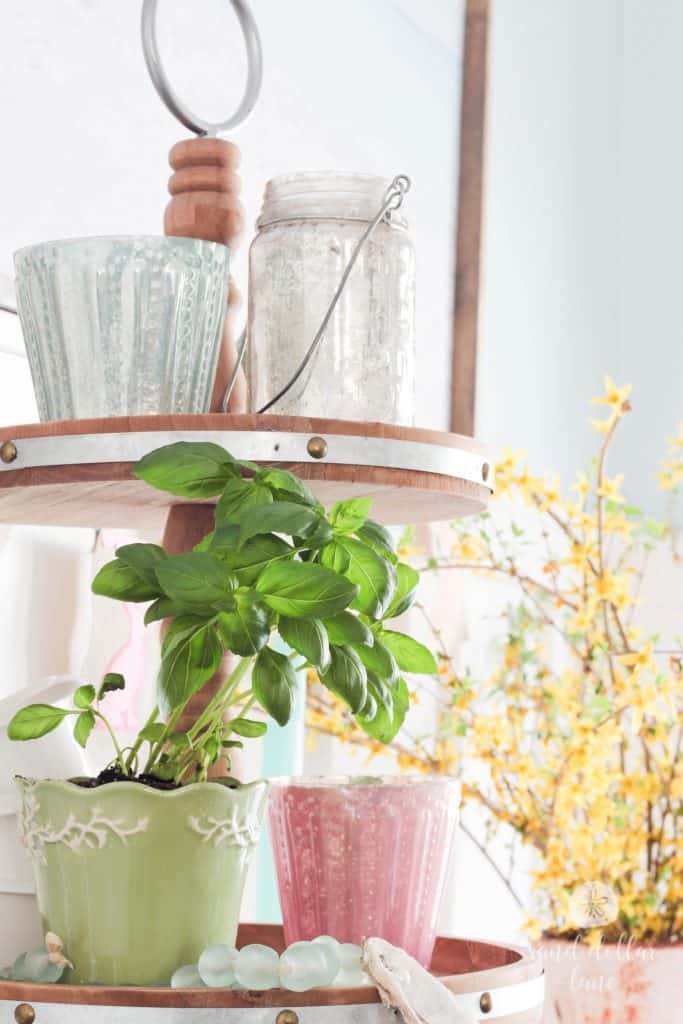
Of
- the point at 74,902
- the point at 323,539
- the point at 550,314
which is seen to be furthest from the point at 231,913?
the point at 550,314

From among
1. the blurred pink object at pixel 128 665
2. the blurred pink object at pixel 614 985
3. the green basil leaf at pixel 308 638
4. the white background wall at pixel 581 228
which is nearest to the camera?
the green basil leaf at pixel 308 638

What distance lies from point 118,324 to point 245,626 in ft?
0.62

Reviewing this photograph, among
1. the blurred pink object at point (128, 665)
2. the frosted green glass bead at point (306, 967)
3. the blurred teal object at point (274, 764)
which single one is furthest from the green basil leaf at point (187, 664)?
the blurred teal object at point (274, 764)

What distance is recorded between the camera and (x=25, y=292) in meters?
0.61

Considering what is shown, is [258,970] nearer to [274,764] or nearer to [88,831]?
[88,831]

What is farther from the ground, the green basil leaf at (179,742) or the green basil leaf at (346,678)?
the green basil leaf at (346,678)

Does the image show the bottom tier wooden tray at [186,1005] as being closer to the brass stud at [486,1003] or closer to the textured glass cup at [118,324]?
the brass stud at [486,1003]

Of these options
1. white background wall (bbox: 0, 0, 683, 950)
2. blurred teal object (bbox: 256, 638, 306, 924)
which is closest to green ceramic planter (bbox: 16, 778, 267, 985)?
white background wall (bbox: 0, 0, 683, 950)

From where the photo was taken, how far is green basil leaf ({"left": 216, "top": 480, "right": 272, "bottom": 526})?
489 millimetres

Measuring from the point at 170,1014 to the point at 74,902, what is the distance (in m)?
0.07

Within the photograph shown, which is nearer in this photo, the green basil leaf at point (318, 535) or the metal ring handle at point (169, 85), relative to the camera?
the green basil leaf at point (318, 535)

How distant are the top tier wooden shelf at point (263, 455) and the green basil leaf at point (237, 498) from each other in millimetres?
34

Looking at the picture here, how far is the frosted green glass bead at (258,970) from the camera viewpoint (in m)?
0.48

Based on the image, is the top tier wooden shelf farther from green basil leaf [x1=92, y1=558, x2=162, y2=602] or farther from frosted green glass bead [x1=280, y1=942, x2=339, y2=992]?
frosted green glass bead [x1=280, y1=942, x2=339, y2=992]
